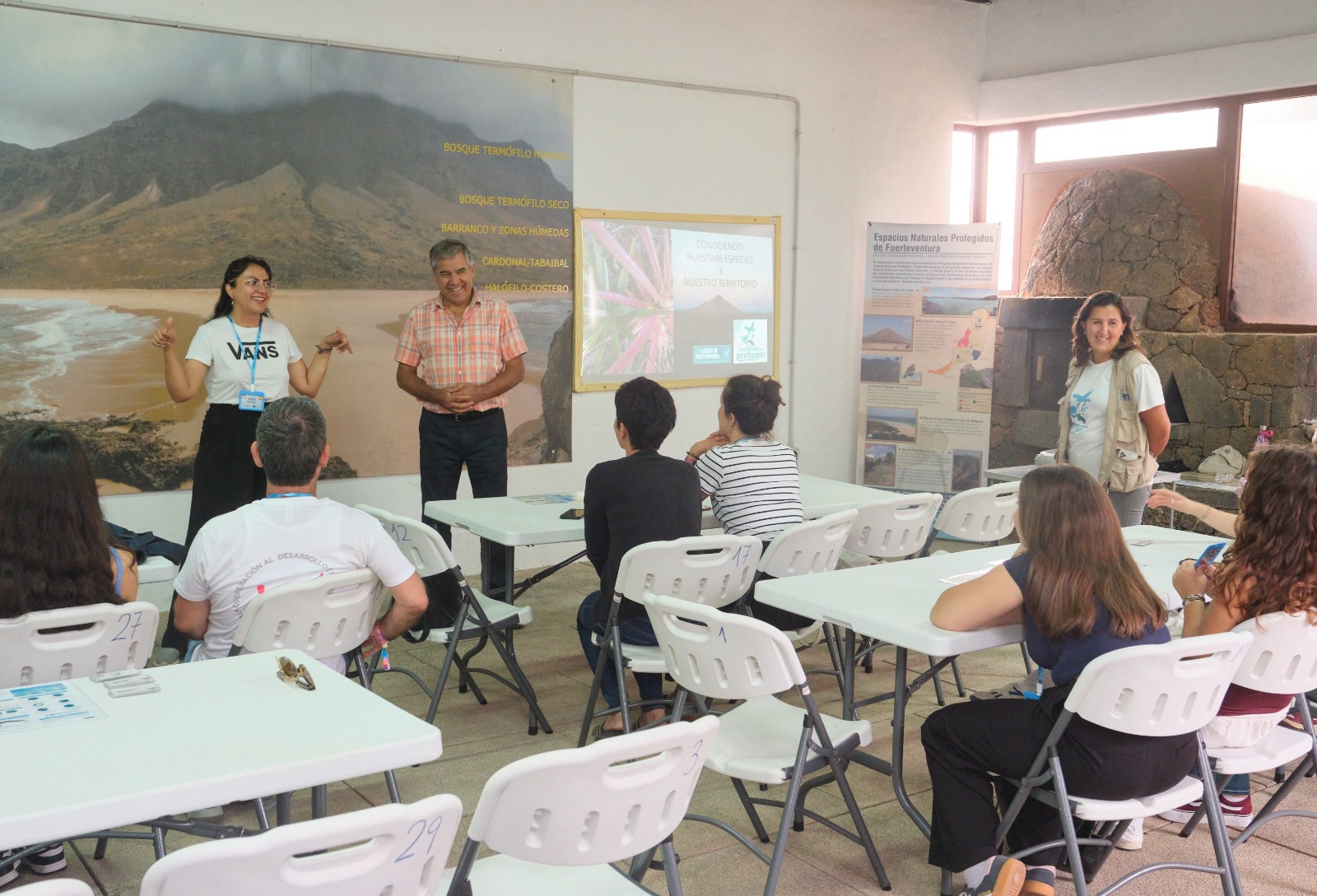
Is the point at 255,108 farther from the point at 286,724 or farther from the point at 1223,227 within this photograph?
the point at 1223,227

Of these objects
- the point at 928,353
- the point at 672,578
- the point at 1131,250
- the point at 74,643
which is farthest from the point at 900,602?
the point at 1131,250

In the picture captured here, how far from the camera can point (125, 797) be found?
1567 mm

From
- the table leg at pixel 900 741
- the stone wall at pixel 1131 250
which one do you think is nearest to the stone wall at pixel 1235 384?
the stone wall at pixel 1131 250

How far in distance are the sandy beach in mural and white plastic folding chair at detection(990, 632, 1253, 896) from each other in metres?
4.18

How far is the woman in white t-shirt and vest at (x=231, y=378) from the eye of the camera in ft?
15.0

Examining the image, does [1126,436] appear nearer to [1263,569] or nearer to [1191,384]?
[1263,569]

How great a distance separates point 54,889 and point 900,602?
2.01 meters

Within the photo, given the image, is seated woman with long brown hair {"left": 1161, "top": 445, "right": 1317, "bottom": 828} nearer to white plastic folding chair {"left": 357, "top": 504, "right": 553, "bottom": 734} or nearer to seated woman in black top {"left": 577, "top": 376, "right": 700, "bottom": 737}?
seated woman in black top {"left": 577, "top": 376, "right": 700, "bottom": 737}

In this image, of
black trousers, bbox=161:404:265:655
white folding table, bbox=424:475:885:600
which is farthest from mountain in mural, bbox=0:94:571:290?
white folding table, bbox=424:475:885:600

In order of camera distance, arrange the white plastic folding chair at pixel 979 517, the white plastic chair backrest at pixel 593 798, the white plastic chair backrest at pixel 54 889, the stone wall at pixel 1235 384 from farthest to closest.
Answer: the stone wall at pixel 1235 384 → the white plastic folding chair at pixel 979 517 → the white plastic chair backrest at pixel 593 798 → the white plastic chair backrest at pixel 54 889

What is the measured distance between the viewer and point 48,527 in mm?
2480

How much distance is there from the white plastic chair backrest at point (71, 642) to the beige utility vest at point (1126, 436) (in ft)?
11.8

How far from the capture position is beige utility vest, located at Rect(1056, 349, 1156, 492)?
179 inches

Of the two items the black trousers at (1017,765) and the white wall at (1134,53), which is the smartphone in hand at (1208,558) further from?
the white wall at (1134,53)
